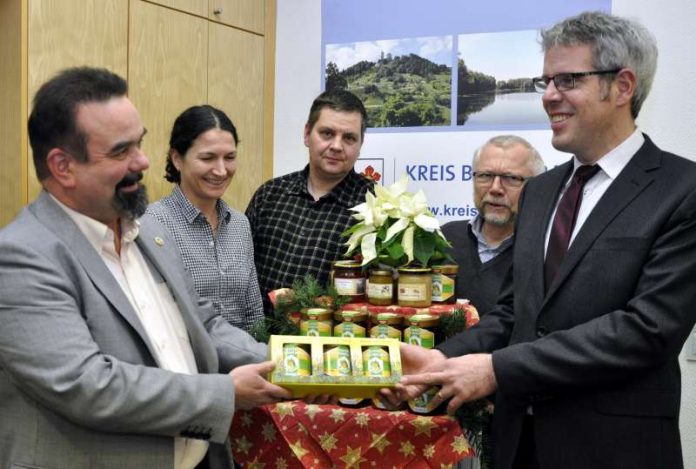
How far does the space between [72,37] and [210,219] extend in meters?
1.04

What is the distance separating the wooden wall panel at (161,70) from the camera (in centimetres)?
344

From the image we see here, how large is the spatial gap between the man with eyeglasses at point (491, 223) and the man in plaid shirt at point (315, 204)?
425 millimetres

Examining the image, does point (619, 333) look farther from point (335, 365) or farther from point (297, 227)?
point (297, 227)

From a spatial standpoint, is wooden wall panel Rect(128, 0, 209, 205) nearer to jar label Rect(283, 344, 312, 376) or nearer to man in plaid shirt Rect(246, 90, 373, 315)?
man in plaid shirt Rect(246, 90, 373, 315)

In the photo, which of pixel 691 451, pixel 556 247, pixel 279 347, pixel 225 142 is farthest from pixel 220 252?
pixel 691 451

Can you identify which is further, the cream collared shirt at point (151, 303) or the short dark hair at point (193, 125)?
the short dark hair at point (193, 125)

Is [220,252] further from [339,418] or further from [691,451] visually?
[691,451]

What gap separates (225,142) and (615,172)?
147cm

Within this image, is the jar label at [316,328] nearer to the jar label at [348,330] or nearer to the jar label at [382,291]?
the jar label at [348,330]

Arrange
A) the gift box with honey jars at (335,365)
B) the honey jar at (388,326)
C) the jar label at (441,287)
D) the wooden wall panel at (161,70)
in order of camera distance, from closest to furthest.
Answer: the gift box with honey jars at (335,365) < the honey jar at (388,326) < the jar label at (441,287) < the wooden wall panel at (161,70)

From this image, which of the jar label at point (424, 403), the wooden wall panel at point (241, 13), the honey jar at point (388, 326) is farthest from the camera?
the wooden wall panel at point (241, 13)

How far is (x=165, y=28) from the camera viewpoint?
11.7 feet

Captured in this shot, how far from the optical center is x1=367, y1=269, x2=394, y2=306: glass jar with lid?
83.7 inches

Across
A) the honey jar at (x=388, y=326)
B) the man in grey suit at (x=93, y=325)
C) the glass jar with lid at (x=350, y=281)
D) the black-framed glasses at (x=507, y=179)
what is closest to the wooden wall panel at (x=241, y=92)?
the black-framed glasses at (x=507, y=179)
